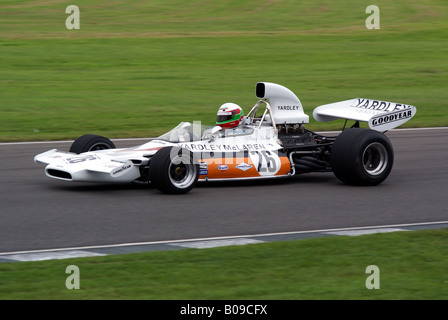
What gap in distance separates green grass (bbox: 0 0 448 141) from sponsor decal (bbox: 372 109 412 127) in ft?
16.5

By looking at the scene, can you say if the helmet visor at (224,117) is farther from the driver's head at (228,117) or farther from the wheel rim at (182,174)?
the wheel rim at (182,174)

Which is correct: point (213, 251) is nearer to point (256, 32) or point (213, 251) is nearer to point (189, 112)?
point (189, 112)

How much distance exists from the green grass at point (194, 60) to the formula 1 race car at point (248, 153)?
5.05 metres

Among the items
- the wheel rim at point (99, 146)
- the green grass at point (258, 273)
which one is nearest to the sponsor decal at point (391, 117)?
the wheel rim at point (99, 146)

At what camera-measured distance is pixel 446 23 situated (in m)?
38.7

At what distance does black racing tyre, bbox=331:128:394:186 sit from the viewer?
11.2 metres

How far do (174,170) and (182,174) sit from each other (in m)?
0.14

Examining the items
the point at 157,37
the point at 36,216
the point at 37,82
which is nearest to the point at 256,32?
the point at 157,37

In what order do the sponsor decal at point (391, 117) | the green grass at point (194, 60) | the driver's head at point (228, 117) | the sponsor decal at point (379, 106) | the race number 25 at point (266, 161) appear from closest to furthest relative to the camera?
the race number 25 at point (266, 161), the driver's head at point (228, 117), the sponsor decal at point (391, 117), the sponsor decal at point (379, 106), the green grass at point (194, 60)

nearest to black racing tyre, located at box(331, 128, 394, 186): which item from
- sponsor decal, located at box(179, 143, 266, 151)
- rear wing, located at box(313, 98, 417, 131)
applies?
rear wing, located at box(313, 98, 417, 131)

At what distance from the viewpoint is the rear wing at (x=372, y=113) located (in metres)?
12.2

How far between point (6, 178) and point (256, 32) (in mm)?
24270

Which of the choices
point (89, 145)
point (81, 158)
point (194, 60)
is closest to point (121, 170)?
point (81, 158)

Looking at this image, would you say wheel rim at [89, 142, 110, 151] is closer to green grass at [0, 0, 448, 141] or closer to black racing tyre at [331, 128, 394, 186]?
black racing tyre at [331, 128, 394, 186]
